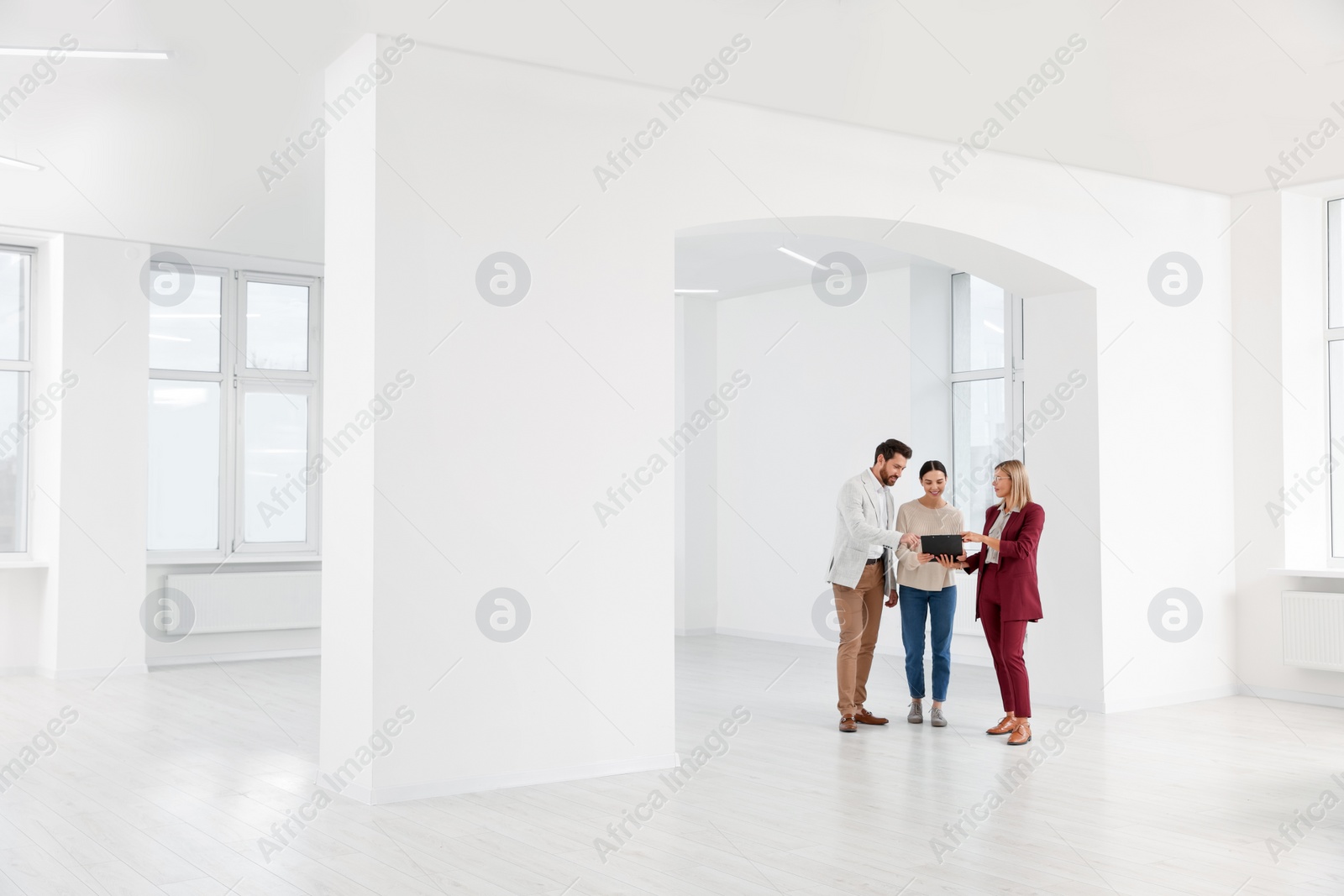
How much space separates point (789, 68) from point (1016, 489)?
7.54 ft

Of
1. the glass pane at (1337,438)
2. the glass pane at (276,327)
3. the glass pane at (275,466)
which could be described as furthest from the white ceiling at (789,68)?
the glass pane at (275,466)

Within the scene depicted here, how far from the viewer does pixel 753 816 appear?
14.8 ft

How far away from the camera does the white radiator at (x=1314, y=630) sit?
7.03 meters

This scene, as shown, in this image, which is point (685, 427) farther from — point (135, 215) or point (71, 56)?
point (71, 56)

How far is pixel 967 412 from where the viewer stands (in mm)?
9672

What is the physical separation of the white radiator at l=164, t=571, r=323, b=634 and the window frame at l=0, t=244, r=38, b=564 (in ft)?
3.43

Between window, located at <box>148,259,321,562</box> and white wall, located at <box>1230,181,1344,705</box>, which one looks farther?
window, located at <box>148,259,321,562</box>

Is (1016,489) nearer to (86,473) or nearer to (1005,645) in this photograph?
(1005,645)

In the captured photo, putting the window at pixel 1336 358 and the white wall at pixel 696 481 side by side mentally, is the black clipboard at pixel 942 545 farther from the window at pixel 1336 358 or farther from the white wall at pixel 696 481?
the white wall at pixel 696 481

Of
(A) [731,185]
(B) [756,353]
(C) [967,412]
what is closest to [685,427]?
(B) [756,353]

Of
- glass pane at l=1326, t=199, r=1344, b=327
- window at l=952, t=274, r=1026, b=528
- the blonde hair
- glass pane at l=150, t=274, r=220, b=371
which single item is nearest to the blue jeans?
the blonde hair

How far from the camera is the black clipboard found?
593cm

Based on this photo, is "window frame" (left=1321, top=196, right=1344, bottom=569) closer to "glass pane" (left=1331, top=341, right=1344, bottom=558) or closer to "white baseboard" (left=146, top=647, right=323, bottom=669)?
"glass pane" (left=1331, top=341, right=1344, bottom=558)

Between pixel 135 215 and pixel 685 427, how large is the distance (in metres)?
4.92
